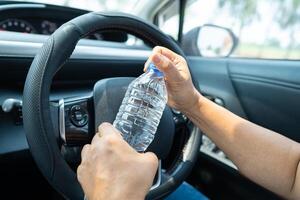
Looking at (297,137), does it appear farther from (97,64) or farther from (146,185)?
(146,185)

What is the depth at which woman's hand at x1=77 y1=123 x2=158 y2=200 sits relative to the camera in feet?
2.37

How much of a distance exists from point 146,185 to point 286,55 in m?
1.10

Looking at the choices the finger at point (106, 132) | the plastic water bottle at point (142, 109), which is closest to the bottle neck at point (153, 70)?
the plastic water bottle at point (142, 109)

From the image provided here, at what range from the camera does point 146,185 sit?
0.75m

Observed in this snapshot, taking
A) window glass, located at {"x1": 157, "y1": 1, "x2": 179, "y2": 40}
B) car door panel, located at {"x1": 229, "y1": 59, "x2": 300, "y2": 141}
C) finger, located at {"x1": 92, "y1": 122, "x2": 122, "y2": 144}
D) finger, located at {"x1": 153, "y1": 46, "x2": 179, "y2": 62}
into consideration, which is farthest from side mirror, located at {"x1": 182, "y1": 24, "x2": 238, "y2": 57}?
finger, located at {"x1": 92, "y1": 122, "x2": 122, "y2": 144}

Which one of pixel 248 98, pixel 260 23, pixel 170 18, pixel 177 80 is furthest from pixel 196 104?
pixel 170 18

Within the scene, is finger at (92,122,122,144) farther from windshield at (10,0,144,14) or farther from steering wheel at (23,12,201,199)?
windshield at (10,0,144,14)

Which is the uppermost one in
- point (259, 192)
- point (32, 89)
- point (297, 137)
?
point (32, 89)

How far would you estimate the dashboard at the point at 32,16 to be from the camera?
5.36 feet

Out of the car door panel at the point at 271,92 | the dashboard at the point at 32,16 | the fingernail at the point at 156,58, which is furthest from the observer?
the dashboard at the point at 32,16

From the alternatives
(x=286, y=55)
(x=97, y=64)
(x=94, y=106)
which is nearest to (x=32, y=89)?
(x=94, y=106)

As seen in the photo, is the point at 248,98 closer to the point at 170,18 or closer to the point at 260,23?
the point at 260,23

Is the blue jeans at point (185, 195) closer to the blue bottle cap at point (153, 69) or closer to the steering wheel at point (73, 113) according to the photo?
the steering wheel at point (73, 113)

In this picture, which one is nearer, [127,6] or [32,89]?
[32,89]
